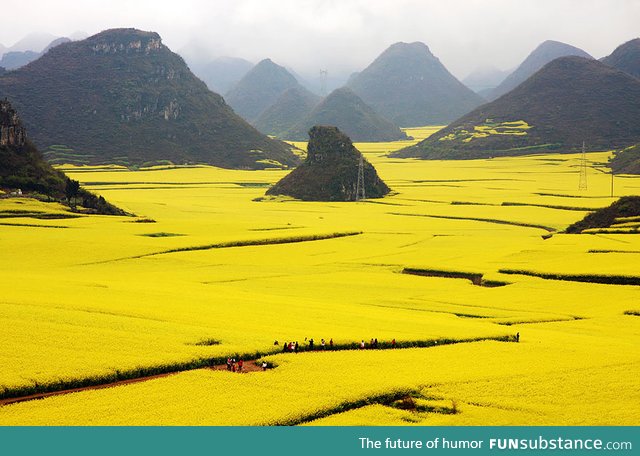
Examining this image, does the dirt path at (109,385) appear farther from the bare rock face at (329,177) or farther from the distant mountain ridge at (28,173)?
the bare rock face at (329,177)

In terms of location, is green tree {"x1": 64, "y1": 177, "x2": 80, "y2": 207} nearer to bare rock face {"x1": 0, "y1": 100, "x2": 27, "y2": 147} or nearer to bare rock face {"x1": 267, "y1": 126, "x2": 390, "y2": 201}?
bare rock face {"x1": 0, "y1": 100, "x2": 27, "y2": 147}

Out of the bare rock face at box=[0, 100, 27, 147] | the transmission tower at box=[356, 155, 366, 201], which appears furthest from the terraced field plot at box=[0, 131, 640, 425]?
the transmission tower at box=[356, 155, 366, 201]

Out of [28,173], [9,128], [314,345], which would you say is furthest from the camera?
[9,128]

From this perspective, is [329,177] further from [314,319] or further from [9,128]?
[314,319]

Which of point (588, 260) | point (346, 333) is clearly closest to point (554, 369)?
point (346, 333)

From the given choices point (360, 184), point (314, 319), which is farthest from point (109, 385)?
point (360, 184)

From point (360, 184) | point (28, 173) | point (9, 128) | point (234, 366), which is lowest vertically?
point (234, 366)
